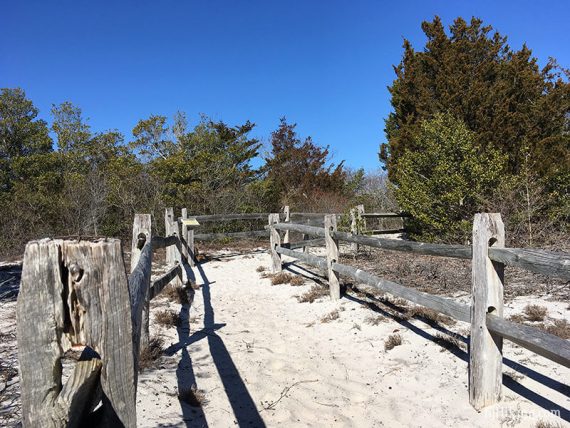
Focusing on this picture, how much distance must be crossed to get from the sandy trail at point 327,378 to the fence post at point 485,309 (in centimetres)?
17

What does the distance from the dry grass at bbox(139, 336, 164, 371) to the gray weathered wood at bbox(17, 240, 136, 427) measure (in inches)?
121

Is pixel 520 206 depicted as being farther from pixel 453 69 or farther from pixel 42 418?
pixel 42 418

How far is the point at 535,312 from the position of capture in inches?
190

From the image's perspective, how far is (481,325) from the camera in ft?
10.2

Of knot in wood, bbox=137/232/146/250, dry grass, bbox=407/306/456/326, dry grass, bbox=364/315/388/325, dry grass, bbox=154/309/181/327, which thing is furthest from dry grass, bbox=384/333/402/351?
knot in wood, bbox=137/232/146/250

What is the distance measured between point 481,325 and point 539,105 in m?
12.3

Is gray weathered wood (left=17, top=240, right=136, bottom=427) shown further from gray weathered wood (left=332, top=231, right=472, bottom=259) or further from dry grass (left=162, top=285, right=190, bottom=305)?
dry grass (left=162, top=285, right=190, bottom=305)

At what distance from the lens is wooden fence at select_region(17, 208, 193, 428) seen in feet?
3.42

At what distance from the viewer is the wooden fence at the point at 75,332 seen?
1.04 metres

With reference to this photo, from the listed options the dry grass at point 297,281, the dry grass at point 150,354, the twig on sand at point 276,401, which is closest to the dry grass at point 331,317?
the twig on sand at point 276,401

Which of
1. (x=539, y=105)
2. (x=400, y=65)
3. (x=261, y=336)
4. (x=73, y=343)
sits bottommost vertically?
(x=261, y=336)

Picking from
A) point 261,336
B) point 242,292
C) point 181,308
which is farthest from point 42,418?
point 242,292

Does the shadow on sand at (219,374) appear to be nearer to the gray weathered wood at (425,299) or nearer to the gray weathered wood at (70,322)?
the gray weathered wood at (425,299)

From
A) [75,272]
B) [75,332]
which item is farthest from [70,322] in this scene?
[75,272]
